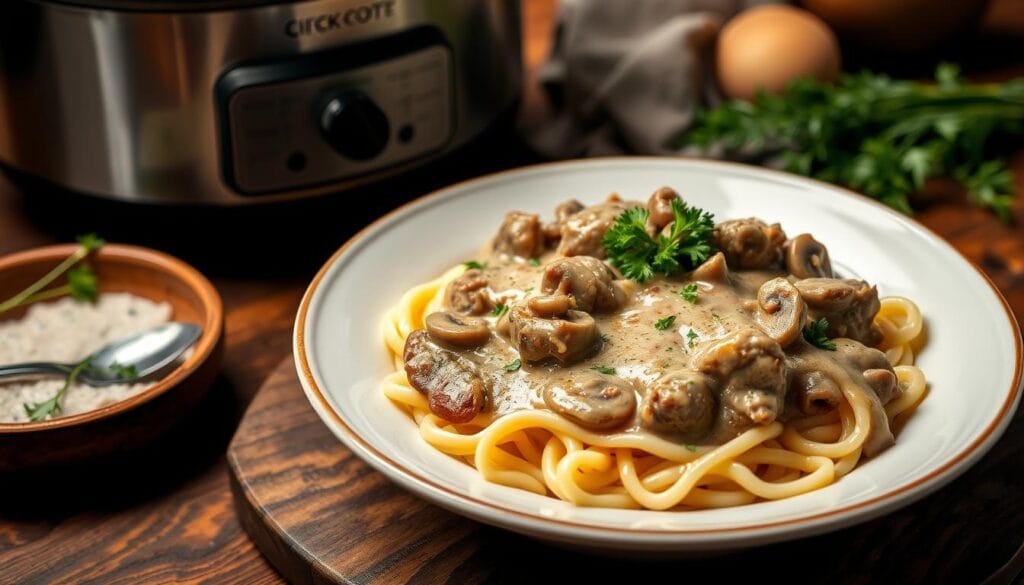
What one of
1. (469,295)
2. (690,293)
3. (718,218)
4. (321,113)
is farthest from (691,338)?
(321,113)

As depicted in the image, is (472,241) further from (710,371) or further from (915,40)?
(915,40)

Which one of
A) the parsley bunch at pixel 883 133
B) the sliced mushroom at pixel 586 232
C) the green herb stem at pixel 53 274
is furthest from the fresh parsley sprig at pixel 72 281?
the parsley bunch at pixel 883 133

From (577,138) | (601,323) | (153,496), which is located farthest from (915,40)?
(153,496)

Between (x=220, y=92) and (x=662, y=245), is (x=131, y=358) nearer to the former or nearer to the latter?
(x=220, y=92)

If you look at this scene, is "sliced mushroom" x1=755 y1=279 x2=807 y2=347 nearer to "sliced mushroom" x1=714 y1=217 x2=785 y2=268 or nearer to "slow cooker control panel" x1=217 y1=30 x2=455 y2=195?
"sliced mushroom" x1=714 y1=217 x2=785 y2=268

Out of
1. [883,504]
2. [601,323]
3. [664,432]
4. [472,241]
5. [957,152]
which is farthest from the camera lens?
[957,152]

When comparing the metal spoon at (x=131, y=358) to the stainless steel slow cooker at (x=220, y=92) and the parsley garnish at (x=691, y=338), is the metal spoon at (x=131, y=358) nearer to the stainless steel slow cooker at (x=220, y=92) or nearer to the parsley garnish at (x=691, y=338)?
the stainless steel slow cooker at (x=220, y=92)

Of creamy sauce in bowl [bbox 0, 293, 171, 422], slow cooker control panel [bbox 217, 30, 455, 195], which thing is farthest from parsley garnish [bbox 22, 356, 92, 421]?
slow cooker control panel [bbox 217, 30, 455, 195]
